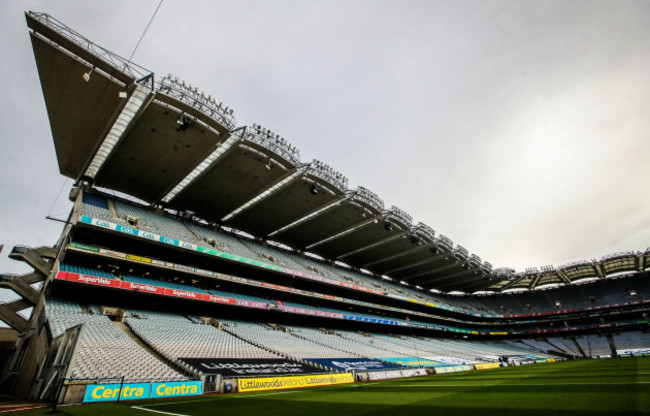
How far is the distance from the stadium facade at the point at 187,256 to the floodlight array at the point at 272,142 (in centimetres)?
13

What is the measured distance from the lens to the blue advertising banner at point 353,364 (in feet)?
56.9

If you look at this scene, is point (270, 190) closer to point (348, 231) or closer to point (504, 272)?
point (348, 231)

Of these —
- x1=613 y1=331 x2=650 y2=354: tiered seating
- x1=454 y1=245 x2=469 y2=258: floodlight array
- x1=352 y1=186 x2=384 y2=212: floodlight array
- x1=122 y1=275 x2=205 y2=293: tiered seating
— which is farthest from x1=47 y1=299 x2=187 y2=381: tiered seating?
x1=613 y1=331 x2=650 y2=354: tiered seating

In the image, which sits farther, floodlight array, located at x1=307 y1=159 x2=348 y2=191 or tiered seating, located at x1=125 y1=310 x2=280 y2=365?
floodlight array, located at x1=307 y1=159 x2=348 y2=191

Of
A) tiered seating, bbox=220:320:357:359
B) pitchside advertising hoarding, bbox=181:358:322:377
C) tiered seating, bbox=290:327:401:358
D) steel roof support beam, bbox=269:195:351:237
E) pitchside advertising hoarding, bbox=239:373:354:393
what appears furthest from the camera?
steel roof support beam, bbox=269:195:351:237

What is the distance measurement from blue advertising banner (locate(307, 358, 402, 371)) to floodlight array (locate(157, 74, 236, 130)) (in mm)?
15452

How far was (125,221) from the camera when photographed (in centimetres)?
2059

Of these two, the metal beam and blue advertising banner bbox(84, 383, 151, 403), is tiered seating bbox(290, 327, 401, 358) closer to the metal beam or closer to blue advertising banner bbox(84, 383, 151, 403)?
blue advertising banner bbox(84, 383, 151, 403)

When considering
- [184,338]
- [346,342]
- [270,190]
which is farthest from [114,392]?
[346,342]

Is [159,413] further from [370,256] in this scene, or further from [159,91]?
[370,256]

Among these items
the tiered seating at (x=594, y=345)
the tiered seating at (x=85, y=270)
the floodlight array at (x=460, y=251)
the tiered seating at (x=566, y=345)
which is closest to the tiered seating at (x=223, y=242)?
the tiered seating at (x=85, y=270)

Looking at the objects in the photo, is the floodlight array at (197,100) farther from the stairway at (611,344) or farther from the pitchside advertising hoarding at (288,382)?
the stairway at (611,344)

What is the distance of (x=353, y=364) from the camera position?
18.5 meters

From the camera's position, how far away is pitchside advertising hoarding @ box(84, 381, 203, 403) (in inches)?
357
